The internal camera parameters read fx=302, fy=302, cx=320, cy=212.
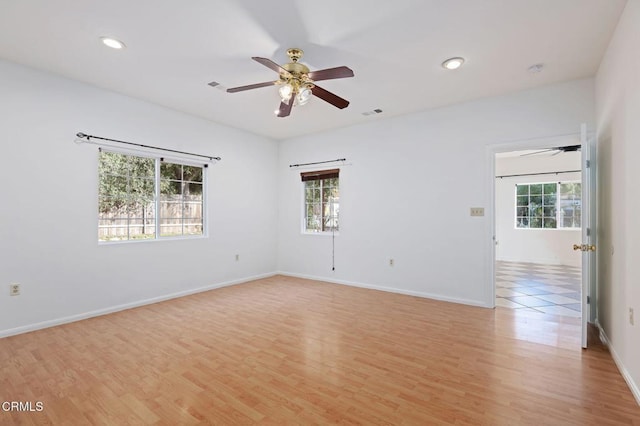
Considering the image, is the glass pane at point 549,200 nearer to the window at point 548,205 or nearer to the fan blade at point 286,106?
the window at point 548,205

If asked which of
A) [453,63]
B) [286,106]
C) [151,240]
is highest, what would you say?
[453,63]

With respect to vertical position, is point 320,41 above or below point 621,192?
above

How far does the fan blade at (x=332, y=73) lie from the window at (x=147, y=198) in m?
2.90

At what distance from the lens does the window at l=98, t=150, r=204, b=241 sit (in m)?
3.88

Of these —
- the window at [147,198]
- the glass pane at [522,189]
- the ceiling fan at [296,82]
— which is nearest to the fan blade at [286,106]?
the ceiling fan at [296,82]

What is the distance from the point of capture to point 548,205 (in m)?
7.58

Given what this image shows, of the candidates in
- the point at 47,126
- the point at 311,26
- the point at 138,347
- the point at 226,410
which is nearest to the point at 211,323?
the point at 138,347

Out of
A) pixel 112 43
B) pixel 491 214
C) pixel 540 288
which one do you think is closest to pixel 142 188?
pixel 112 43

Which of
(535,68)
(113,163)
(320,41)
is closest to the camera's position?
(320,41)

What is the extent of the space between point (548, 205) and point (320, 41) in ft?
25.1

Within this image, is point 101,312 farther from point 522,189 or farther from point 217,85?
point 522,189

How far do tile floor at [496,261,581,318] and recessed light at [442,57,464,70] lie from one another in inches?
122

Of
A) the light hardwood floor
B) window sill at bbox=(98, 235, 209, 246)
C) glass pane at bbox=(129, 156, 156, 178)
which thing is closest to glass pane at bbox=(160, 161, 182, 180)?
glass pane at bbox=(129, 156, 156, 178)

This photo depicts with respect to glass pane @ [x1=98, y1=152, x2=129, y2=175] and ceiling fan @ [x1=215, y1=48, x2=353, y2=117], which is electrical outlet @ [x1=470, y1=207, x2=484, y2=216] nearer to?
ceiling fan @ [x1=215, y1=48, x2=353, y2=117]
